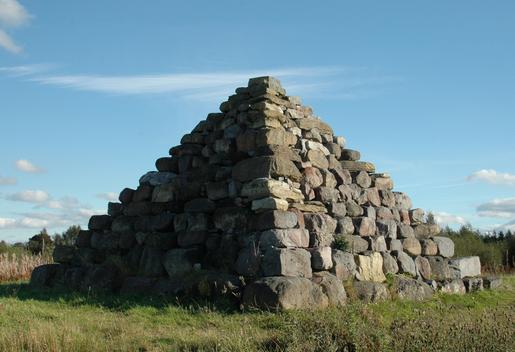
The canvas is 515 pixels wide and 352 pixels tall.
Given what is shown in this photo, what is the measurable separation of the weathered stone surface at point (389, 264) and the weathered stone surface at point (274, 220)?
2.50 meters

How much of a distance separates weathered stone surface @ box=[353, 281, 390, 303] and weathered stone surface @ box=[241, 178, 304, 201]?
6.38 feet

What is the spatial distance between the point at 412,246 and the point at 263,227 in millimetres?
4459

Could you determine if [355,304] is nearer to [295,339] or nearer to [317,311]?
[317,311]

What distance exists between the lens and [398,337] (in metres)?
6.73

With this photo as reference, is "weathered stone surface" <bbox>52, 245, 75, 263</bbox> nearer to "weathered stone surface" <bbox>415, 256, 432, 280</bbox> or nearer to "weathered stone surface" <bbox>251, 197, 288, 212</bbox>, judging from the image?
"weathered stone surface" <bbox>251, 197, 288, 212</bbox>

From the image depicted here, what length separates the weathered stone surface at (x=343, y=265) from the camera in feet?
32.8

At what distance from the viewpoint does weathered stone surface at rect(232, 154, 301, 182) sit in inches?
405

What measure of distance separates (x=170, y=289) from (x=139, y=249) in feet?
6.03

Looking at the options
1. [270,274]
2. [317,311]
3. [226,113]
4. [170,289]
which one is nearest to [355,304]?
[317,311]

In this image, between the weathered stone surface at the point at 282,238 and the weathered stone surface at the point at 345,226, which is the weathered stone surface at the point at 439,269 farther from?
the weathered stone surface at the point at 282,238

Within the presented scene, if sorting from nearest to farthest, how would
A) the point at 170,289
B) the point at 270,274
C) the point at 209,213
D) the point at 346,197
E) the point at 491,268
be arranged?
the point at 270,274 → the point at 170,289 → the point at 209,213 → the point at 346,197 → the point at 491,268

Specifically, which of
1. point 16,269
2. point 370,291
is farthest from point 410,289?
point 16,269

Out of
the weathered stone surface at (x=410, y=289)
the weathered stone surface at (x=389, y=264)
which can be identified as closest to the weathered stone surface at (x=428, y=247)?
the weathered stone surface at (x=389, y=264)

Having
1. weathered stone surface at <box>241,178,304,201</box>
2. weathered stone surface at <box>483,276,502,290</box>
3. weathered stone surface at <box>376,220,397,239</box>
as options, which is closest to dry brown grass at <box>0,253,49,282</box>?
weathered stone surface at <box>241,178,304,201</box>
